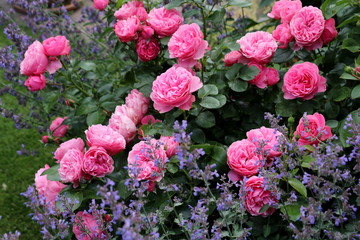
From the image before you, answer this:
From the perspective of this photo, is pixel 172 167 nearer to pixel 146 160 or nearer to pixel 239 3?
pixel 146 160

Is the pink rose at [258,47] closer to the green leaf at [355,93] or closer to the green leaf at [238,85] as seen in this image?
the green leaf at [238,85]

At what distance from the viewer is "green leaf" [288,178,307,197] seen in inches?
52.1

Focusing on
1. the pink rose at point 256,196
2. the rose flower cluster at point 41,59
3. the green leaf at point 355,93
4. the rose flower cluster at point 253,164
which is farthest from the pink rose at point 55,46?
the green leaf at point 355,93

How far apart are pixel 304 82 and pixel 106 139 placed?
0.72m

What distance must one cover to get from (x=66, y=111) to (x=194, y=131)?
1233mm

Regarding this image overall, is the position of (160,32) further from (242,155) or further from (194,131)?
(242,155)

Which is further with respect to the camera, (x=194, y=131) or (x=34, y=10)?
(x=34, y=10)

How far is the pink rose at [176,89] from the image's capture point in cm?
153

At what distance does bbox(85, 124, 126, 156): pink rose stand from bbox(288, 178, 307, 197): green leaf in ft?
1.93

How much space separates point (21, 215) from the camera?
295 cm

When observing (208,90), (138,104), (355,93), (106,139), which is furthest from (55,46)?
(355,93)

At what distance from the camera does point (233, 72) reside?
171 cm

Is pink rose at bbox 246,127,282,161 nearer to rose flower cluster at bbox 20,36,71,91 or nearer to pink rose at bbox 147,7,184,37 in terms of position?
pink rose at bbox 147,7,184,37

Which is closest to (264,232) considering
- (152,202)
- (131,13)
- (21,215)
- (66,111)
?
(152,202)
